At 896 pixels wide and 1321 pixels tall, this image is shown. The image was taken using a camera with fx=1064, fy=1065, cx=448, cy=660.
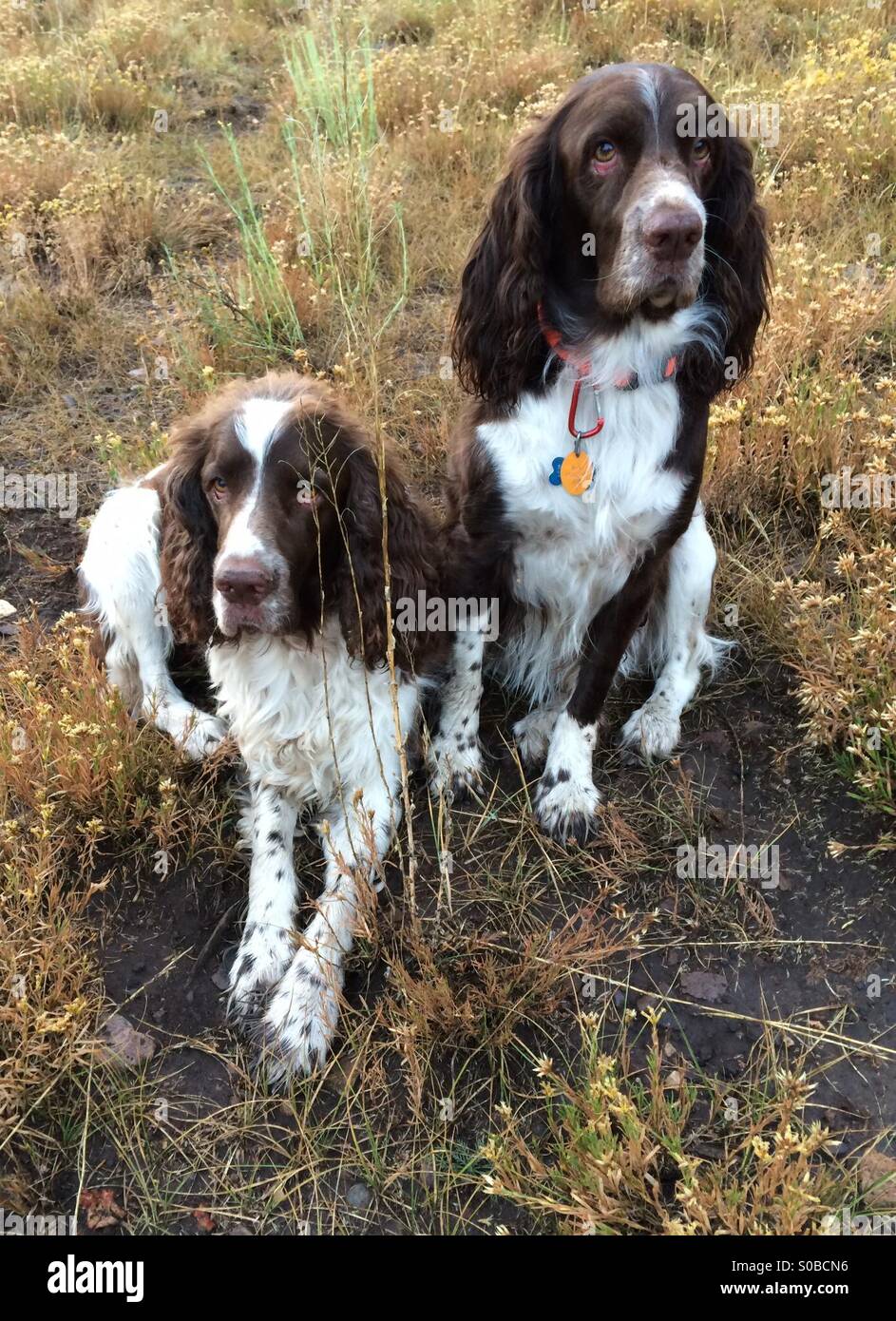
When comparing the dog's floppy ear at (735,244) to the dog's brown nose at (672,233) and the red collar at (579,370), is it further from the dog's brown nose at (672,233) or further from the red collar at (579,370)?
the dog's brown nose at (672,233)

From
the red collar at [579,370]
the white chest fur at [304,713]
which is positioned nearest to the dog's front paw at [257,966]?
the white chest fur at [304,713]

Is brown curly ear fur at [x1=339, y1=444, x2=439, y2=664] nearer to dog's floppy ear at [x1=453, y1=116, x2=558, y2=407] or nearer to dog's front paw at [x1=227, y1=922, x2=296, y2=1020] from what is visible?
dog's floppy ear at [x1=453, y1=116, x2=558, y2=407]

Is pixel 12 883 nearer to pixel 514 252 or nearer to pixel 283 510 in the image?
pixel 283 510

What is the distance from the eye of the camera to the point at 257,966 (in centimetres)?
267

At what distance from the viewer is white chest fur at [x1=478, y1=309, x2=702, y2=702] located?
2.76 meters

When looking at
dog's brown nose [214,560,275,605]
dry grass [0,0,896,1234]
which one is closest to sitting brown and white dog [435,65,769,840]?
dry grass [0,0,896,1234]

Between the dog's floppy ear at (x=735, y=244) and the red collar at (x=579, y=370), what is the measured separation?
0.21m

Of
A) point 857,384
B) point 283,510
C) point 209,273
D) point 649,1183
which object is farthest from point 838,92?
point 649,1183

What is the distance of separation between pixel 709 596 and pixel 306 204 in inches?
112

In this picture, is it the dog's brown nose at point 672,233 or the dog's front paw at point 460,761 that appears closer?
the dog's brown nose at point 672,233

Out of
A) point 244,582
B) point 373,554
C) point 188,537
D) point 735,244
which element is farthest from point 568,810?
point 735,244

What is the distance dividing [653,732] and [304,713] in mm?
1055

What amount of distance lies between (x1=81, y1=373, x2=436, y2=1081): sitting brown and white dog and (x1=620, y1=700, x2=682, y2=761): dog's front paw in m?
0.68

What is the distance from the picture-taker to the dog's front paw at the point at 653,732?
3.21 metres
